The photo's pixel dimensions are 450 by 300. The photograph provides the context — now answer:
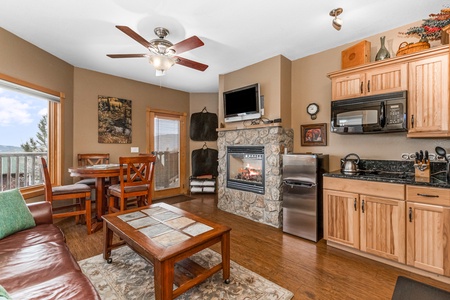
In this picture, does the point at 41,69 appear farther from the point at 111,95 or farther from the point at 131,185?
the point at 131,185

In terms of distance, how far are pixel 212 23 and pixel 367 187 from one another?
262cm

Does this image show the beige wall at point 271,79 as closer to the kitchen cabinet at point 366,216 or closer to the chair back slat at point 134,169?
the kitchen cabinet at point 366,216

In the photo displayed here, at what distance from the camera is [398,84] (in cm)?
236

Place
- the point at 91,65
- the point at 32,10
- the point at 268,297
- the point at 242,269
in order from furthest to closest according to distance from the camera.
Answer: the point at 91,65
the point at 32,10
the point at 242,269
the point at 268,297

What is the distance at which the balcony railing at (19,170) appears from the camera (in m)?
2.93

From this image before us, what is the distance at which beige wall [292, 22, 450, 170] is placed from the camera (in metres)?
2.61

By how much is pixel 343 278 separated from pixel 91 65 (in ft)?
16.0

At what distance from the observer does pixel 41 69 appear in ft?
10.5

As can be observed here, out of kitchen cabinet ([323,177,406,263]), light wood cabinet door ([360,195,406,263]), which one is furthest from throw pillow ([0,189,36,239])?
light wood cabinet door ([360,195,406,263])

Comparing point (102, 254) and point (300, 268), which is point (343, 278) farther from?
point (102, 254)

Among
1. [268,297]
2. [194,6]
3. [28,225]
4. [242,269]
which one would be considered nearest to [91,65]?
[194,6]

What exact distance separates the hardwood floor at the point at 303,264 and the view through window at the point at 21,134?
0.96 meters

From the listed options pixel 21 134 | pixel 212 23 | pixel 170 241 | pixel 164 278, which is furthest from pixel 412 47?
pixel 21 134

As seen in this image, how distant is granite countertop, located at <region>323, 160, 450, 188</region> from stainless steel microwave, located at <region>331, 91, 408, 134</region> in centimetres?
48
